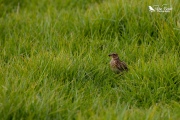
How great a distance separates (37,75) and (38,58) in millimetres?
354

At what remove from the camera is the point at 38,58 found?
5.16m

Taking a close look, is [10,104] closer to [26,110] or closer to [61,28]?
[26,110]

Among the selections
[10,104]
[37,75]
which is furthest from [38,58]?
[10,104]

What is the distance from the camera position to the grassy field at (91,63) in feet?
13.6

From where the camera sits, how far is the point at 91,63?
17.1 ft

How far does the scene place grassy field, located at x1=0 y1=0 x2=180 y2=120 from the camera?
4.15 meters
